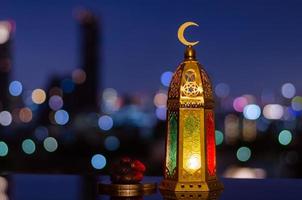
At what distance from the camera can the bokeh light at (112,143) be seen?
21.4m

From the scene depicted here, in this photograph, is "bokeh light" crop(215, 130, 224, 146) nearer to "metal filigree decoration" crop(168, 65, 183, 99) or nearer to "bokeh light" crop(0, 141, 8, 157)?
"metal filigree decoration" crop(168, 65, 183, 99)

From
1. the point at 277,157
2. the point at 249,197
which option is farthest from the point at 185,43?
the point at 277,157

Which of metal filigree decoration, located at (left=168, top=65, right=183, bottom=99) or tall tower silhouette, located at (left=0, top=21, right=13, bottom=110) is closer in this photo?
metal filigree decoration, located at (left=168, top=65, right=183, bottom=99)

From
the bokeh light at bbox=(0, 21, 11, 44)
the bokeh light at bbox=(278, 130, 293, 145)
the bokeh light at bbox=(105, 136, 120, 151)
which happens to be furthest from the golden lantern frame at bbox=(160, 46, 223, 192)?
the bokeh light at bbox=(105, 136, 120, 151)

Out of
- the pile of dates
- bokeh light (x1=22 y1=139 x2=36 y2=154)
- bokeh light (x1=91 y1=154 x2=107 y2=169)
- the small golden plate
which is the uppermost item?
bokeh light (x1=22 y1=139 x2=36 y2=154)

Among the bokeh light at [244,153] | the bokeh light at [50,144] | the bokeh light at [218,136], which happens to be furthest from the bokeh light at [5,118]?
the bokeh light at [218,136]

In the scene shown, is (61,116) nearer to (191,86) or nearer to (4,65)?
(4,65)

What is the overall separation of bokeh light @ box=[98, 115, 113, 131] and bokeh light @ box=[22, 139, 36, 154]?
298 cm

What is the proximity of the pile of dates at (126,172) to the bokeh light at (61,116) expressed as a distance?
879 inches

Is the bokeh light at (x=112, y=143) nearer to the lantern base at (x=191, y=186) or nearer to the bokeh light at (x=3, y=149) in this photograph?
the bokeh light at (x=3, y=149)

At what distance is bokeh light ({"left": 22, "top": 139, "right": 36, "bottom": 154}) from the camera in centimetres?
2353

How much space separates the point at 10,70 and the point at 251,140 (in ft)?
27.6

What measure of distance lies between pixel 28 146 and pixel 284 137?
1079 centimetres

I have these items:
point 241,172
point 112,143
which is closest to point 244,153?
point 241,172
